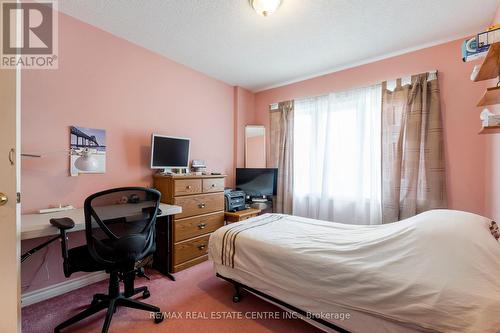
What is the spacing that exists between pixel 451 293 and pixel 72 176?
9.94ft

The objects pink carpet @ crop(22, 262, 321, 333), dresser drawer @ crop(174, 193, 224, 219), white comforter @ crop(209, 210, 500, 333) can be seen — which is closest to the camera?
white comforter @ crop(209, 210, 500, 333)

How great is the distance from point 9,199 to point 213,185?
1.98 metres

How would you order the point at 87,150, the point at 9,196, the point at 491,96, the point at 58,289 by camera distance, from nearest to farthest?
the point at 9,196, the point at 491,96, the point at 58,289, the point at 87,150

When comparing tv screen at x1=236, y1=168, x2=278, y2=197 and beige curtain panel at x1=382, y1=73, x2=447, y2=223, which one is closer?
beige curtain panel at x1=382, y1=73, x2=447, y2=223

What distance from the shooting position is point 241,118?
4008 mm

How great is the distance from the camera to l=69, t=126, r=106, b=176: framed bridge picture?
197 centimetres

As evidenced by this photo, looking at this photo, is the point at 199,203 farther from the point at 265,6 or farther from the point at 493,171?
the point at 493,171

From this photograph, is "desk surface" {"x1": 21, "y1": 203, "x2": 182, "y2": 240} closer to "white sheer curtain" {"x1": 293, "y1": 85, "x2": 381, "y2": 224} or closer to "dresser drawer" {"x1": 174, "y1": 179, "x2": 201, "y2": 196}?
"dresser drawer" {"x1": 174, "y1": 179, "x2": 201, "y2": 196}

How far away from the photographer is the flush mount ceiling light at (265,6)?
6.02ft

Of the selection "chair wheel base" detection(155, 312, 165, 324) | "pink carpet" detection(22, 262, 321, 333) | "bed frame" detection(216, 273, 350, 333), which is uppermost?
"bed frame" detection(216, 273, 350, 333)

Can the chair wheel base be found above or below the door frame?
below

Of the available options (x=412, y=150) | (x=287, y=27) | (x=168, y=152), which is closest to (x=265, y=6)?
(x=287, y=27)

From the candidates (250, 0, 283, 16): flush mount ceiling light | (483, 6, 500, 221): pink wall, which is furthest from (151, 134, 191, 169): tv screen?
(483, 6, 500, 221): pink wall

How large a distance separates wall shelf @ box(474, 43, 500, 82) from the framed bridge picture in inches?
116
